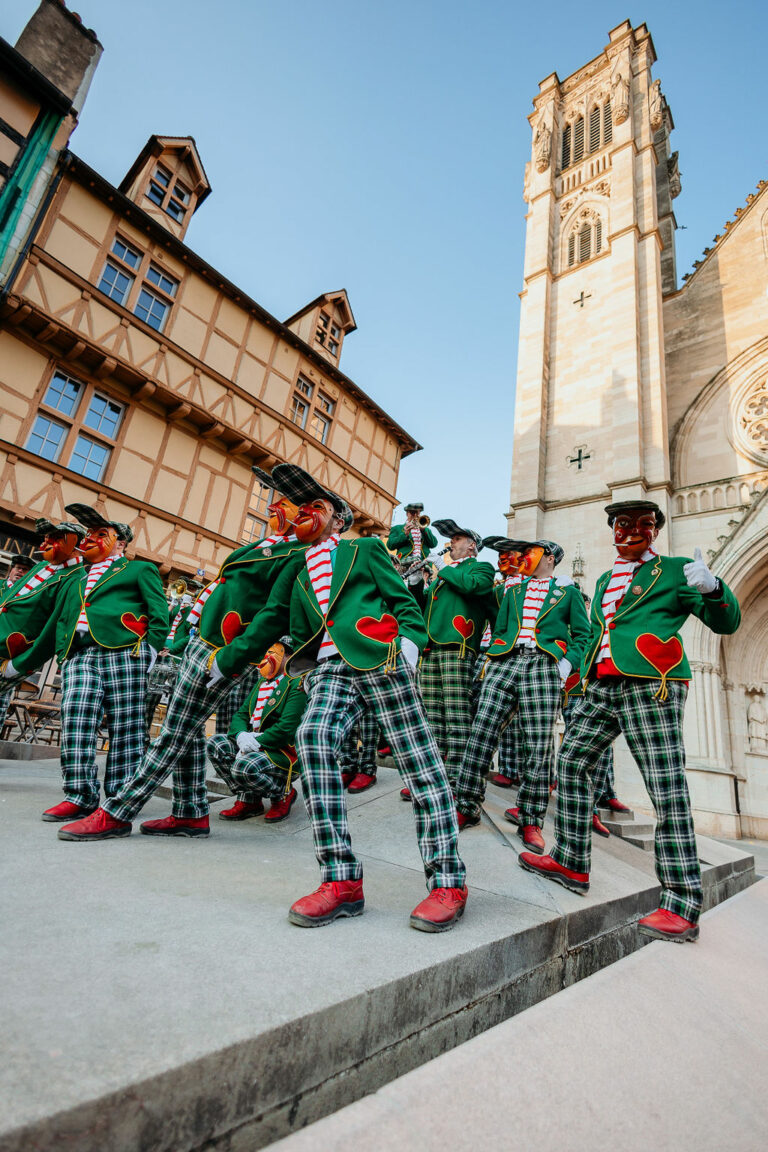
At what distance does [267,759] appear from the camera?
12.7 ft

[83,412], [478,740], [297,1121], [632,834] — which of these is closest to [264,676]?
[478,740]

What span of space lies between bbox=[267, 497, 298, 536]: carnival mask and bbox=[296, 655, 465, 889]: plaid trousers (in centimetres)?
122

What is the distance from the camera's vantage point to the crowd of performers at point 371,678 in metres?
2.38

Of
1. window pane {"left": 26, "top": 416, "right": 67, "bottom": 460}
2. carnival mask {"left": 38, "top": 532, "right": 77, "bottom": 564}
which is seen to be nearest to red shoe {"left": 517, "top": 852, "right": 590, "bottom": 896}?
carnival mask {"left": 38, "top": 532, "right": 77, "bottom": 564}

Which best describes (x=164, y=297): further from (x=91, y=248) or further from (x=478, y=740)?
(x=478, y=740)

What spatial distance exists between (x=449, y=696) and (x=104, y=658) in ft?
7.95

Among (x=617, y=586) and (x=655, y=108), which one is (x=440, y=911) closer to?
(x=617, y=586)

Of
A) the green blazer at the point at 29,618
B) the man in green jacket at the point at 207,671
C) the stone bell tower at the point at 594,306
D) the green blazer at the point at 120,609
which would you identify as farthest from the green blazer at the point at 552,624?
the stone bell tower at the point at 594,306

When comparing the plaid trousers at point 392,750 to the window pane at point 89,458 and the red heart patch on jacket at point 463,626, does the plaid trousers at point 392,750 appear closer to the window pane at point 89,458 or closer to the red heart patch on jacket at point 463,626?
the red heart patch on jacket at point 463,626

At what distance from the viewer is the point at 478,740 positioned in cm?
358

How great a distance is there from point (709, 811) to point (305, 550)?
10.9 meters

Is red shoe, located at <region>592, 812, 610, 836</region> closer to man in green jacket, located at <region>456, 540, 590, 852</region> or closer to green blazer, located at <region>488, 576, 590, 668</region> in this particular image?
man in green jacket, located at <region>456, 540, 590, 852</region>

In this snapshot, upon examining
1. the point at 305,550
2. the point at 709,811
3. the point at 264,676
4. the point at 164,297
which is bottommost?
the point at 709,811

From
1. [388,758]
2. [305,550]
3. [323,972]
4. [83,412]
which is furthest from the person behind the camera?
[83,412]
